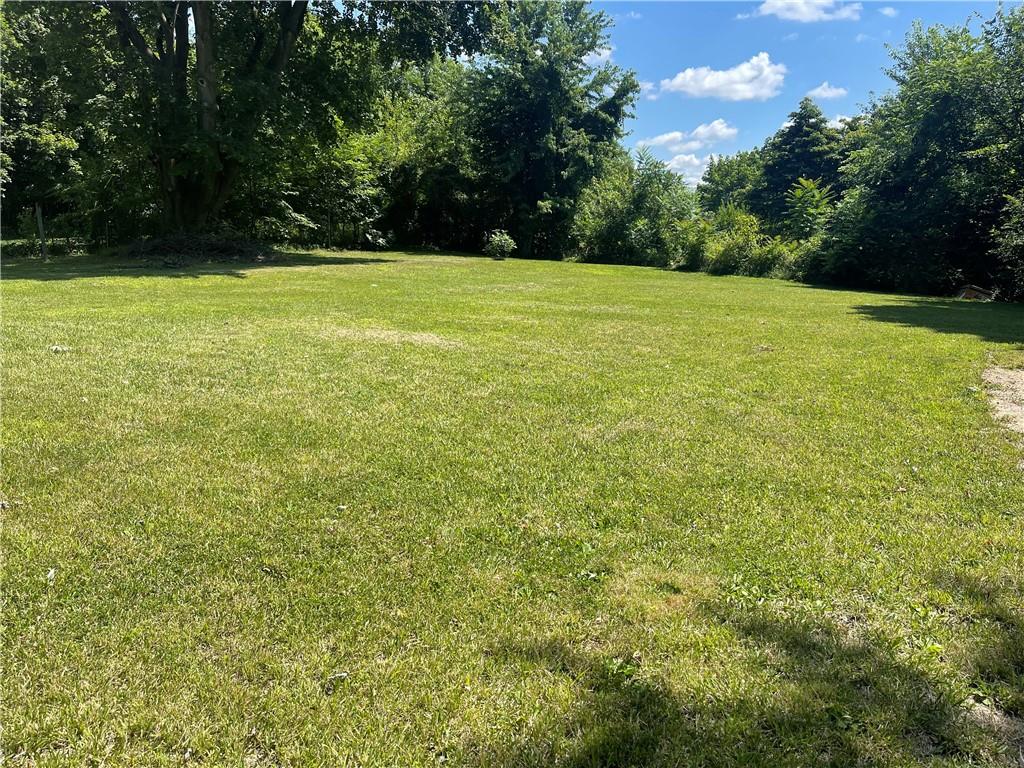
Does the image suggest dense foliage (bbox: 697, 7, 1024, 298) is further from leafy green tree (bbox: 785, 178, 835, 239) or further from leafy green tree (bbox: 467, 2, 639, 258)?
leafy green tree (bbox: 467, 2, 639, 258)

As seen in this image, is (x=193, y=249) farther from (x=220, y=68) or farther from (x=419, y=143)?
(x=419, y=143)

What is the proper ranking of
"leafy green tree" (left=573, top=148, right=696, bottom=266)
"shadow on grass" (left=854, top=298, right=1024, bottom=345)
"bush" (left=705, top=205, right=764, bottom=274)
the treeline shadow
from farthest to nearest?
1. "leafy green tree" (left=573, top=148, right=696, bottom=266)
2. "bush" (left=705, top=205, right=764, bottom=274)
3. "shadow on grass" (left=854, top=298, right=1024, bottom=345)
4. the treeline shadow

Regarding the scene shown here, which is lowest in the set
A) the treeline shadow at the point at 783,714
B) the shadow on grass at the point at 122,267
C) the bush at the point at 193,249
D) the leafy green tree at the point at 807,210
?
the treeline shadow at the point at 783,714

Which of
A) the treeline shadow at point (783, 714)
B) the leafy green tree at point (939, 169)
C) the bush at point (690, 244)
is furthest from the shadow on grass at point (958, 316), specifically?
the bush at point (690, 244)

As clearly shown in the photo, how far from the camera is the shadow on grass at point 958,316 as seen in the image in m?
9.54

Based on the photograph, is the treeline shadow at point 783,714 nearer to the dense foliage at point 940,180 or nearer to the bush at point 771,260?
the dense foliage at point 940,180

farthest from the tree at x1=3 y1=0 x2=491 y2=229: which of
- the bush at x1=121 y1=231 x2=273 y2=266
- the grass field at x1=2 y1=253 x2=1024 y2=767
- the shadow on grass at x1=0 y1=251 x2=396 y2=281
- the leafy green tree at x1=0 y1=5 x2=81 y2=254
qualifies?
the grass field at x1=2 y1=253 x2=1024 y2=767

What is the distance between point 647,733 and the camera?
1832 mm

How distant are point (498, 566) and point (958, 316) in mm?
12692

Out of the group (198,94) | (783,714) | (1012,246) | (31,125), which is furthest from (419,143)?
(783,714)

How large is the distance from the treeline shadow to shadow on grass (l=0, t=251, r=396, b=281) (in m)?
13.7

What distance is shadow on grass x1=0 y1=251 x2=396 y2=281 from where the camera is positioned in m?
13.1

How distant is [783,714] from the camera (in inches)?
75.6

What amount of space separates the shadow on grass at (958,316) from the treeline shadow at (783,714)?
846 cm
